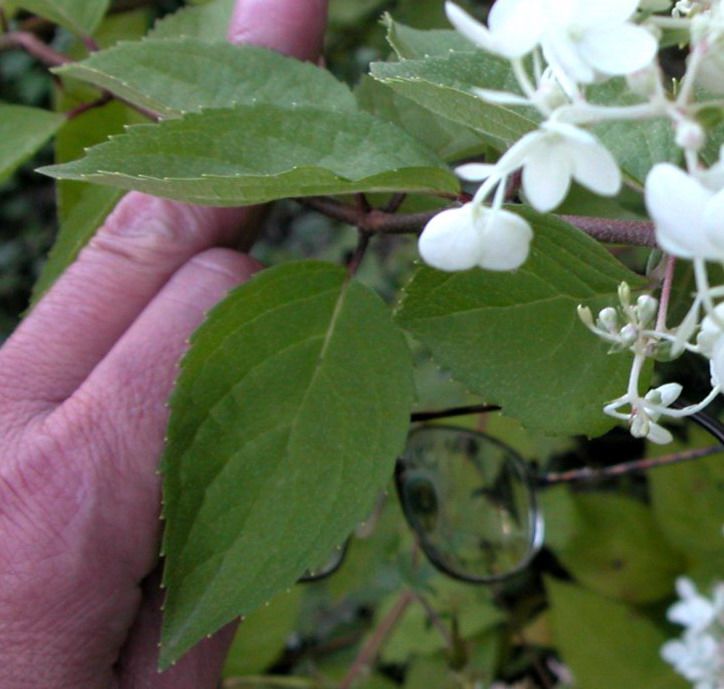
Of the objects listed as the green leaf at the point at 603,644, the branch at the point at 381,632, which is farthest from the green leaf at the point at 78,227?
the green leaf at the point at 603,644

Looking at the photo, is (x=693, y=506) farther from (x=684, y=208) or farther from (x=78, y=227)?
(x=684, y=208)

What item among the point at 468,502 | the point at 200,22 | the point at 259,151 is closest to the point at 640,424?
the point at 259,151

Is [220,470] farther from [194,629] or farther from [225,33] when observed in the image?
[225,33]

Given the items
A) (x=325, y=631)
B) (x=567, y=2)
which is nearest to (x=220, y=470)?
(x=567, y=2)

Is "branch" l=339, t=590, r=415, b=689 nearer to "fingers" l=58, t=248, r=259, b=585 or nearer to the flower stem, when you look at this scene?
"fingers" l=58, t=248, r=259, b=585

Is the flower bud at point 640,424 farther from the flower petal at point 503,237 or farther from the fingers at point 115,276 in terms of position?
the fingers at point 115,276
